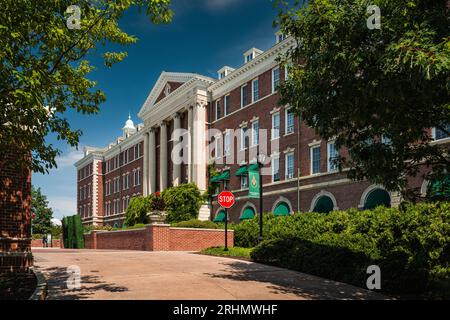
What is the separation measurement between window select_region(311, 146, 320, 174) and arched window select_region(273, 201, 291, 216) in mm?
4085

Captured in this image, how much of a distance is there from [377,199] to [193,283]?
1954 centimetres

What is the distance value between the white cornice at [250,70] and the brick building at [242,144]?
0.09 meters

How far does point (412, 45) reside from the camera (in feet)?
24.1

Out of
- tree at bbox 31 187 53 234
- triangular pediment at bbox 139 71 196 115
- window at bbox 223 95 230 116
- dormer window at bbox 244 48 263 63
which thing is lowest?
tree at bbox 31 187 53 234

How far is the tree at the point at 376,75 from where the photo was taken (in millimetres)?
7539

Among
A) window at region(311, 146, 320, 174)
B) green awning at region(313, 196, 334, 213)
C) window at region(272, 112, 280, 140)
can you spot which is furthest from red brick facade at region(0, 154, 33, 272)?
window at region(272, 112, 280, 140)

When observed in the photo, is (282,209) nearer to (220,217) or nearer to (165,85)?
(220,217)

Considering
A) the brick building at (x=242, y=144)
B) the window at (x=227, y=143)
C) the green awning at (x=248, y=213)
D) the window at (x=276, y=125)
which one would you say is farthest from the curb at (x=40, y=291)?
the window at (x=227, y=143)

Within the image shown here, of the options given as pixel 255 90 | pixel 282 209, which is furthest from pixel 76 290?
pixel 255 90

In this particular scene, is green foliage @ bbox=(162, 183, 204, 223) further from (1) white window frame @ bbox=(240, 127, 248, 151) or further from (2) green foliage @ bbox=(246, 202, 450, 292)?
(2) green foliage @ bbox=(246, 202, 450, 292)

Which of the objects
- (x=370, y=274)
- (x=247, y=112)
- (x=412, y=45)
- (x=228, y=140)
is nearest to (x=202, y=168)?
(x=228, y=140)

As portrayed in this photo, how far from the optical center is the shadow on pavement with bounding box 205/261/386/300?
10.2m

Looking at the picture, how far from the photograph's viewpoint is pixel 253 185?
3309cm

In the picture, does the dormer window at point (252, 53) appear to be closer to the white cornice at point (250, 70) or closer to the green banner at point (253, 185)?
the white cornice at point (250, 70)
